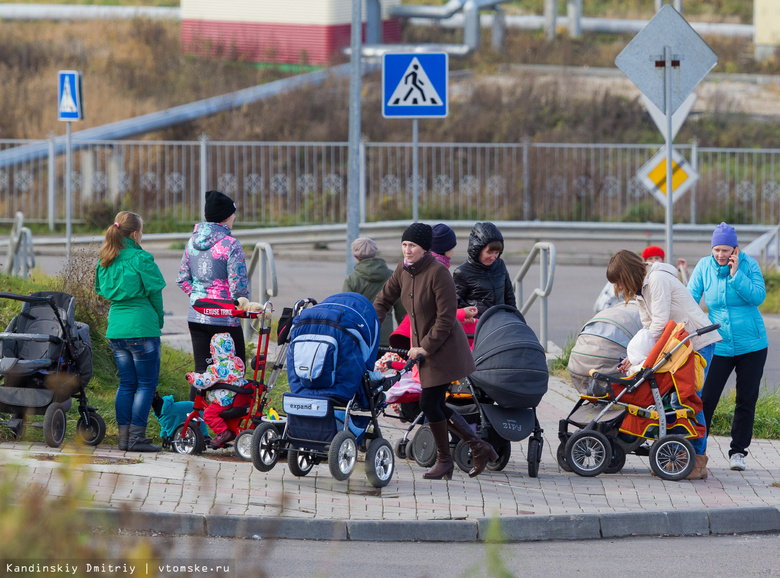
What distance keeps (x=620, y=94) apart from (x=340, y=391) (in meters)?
24.7

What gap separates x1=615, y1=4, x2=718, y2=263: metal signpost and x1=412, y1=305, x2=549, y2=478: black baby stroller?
2.38 meters

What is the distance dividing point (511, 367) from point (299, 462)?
1.51 meters

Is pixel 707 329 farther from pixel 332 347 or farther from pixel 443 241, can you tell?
pixel 332 347

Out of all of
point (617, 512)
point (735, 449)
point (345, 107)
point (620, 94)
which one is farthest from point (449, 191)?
point (617, 512)

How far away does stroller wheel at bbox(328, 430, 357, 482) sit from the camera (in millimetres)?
6512

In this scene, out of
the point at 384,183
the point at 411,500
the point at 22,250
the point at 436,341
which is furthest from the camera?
the point at 384,183

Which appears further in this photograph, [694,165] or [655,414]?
[694,165]

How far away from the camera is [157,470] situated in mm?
6809

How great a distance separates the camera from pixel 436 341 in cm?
685

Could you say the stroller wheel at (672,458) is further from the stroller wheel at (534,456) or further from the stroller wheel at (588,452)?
the stroller wheel at (534,456)

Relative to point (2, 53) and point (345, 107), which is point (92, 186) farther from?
point (2, 53)

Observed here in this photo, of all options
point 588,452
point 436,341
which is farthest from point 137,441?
point 588,452

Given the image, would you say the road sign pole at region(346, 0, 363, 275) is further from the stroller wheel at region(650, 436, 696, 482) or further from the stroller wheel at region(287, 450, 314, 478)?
the stroller wheel at region(650, 436, 696, 482)

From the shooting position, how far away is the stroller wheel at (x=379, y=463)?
6613 millimetres
